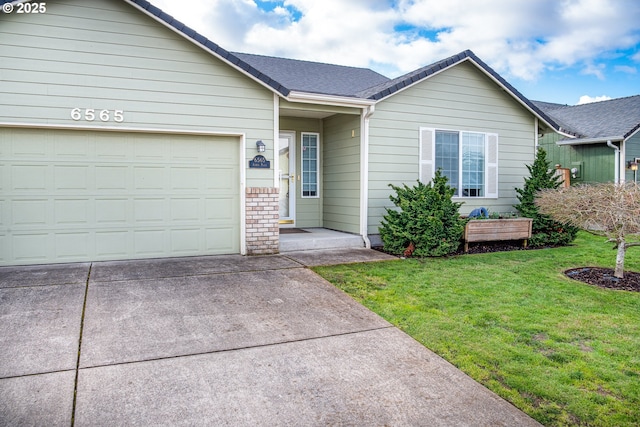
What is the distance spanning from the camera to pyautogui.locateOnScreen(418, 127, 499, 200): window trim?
921 cm

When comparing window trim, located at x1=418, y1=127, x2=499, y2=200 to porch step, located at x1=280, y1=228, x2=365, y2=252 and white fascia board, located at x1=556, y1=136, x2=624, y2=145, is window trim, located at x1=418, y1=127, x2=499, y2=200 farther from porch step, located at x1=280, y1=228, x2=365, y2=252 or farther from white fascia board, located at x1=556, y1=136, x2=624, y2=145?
white fascia board, located at x1=556, y1=136, x2=624, y2=145

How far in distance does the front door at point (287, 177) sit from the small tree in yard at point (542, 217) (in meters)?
5.01

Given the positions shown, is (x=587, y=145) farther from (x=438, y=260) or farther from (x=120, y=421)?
(x=120, y=421)

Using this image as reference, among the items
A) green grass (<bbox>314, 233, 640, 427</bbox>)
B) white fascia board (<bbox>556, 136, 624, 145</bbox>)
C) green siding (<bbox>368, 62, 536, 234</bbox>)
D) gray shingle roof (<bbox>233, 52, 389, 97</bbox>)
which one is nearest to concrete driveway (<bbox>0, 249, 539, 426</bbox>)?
green grass (<bbox>314, 233, 640, 427</bbox>)

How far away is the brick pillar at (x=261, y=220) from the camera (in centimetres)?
750

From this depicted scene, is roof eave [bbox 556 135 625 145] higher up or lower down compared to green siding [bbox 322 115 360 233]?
higher up

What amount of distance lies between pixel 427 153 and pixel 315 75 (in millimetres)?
3486

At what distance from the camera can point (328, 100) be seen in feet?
25.9

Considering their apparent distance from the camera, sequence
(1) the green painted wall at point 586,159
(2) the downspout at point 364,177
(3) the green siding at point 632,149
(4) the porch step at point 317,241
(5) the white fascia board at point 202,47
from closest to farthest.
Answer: (5) the white fascia board at point 202,47 < (4) the porch step at point 317,241 < (2) the downspout at point 364,177 < (3) the green siding at point 632,149 < (1) the green painted wall at point 586,159

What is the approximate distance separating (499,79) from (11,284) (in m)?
9.62

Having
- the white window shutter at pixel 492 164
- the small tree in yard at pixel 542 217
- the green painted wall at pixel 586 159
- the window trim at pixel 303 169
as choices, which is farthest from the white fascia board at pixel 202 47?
the green painted wall at pixel 586 159

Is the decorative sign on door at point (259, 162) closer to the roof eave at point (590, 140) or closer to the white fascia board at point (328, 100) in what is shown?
the white fascia board at point (328, 100)

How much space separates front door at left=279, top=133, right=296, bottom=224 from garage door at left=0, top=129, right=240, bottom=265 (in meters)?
2.41

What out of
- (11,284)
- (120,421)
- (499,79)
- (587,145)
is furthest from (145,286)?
(587,145)
